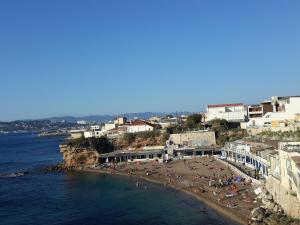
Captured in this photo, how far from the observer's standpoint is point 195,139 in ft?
236

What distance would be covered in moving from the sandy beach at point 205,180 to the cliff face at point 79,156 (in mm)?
5417

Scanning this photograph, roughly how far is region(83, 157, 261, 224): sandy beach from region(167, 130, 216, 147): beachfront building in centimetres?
742

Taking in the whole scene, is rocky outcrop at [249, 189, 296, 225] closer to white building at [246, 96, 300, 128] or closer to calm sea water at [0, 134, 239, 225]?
calm sea water at [0, 134, 239, 225]

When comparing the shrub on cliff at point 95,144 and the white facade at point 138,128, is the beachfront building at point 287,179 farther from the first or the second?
the white facade at point 138,128

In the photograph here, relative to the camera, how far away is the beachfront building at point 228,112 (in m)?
88.2

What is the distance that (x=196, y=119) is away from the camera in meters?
89.2

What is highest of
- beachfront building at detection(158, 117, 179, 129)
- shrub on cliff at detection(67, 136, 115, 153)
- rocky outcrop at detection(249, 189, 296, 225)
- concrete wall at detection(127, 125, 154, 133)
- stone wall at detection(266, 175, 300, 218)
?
beachfront building at detection(158, 117, 179, 129)

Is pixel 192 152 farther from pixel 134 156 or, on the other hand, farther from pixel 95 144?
pixel 95 144

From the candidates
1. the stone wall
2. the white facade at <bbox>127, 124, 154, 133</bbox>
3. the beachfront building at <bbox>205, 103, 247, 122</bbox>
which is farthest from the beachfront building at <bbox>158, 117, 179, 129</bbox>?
the stone wall

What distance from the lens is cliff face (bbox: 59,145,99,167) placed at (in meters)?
70.4

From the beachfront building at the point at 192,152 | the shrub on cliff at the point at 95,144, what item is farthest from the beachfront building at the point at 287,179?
the shrub on cliff at the point at 95,144

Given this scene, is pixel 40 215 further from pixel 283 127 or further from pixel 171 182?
pixel 283 127

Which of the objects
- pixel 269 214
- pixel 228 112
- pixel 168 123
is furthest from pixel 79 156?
pixel 269 214

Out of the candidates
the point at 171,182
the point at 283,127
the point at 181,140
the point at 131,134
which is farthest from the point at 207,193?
the point at 131,134
